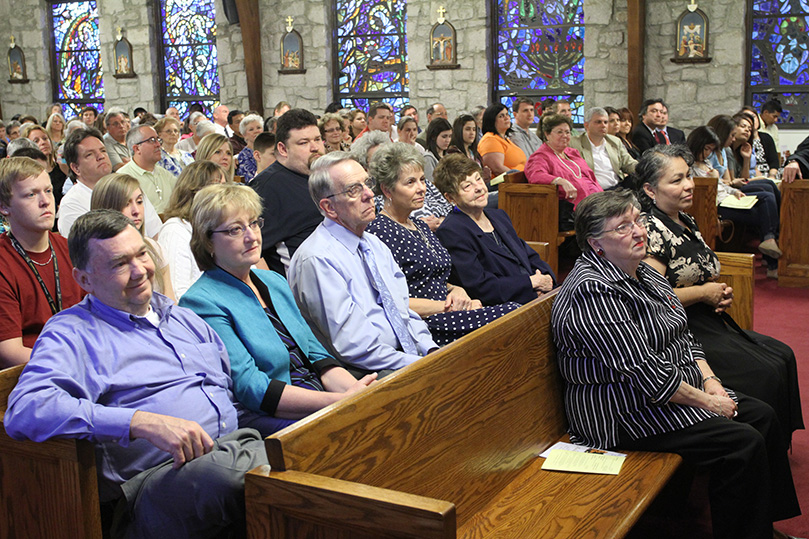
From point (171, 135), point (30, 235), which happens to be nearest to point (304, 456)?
point (30, 235)

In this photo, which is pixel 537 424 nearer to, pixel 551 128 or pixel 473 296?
pixel 473 296

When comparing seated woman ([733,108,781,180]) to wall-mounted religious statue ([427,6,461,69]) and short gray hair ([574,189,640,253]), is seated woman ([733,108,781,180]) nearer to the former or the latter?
wall-mounted religious statue ([427,6,461,69])

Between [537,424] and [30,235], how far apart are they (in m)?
1.74

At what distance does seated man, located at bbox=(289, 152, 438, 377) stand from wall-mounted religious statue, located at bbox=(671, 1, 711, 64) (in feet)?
25.4

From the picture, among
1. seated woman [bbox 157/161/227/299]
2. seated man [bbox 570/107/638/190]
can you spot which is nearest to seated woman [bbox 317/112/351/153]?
seated man [bbox 570/107/638/190]

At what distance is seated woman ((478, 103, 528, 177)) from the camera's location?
22.6 feet

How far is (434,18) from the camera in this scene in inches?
421

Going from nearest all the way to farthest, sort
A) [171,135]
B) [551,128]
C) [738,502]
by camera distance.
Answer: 1. [738,502]
2. [551,128]
3. [171,135]

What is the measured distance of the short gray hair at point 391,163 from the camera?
3.27 m

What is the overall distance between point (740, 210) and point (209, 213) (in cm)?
504

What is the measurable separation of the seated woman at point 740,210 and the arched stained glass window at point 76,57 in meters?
10.7

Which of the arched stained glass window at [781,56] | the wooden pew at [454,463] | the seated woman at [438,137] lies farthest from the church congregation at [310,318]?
the arched stained glass window at [781,56]

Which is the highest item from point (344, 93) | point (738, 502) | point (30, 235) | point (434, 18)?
point (434, 18)

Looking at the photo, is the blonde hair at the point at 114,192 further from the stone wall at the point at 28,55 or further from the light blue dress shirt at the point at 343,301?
the stone wall at the point at 28,55
